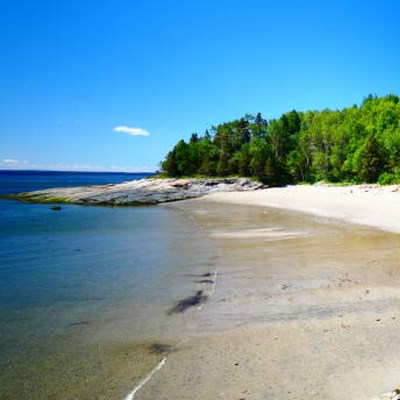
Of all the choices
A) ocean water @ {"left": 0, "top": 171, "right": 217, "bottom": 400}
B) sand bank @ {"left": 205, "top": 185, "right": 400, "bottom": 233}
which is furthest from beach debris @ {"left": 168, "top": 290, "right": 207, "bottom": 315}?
sand bank @ {"left": 205, "top": 185, "right": 400, "bottom": 233}

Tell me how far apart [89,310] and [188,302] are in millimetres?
2546

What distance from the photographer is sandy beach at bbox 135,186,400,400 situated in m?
5.92

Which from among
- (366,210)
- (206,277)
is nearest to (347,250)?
(206,277)

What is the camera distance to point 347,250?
16.3 m

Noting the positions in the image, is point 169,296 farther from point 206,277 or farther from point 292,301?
point 292,301

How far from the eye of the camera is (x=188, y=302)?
34.1 feet

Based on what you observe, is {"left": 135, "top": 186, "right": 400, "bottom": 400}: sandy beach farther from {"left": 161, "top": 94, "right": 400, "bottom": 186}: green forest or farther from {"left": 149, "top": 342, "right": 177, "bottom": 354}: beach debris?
{"left": 161, "top": 94, "right": 400, "bottom": 186}: green forest

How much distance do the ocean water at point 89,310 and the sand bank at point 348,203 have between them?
478 inches

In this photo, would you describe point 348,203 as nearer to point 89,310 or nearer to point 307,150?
point 89,310

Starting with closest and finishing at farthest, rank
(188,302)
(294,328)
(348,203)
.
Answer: (294,328), (188,302), (348,203)

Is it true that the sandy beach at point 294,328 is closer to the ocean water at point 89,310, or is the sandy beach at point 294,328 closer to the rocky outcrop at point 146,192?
the ocean water at point 89,310

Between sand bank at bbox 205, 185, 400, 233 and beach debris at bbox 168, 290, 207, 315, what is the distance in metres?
14.6

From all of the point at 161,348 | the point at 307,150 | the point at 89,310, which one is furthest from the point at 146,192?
the point at 161,348

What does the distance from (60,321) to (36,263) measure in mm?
7515
